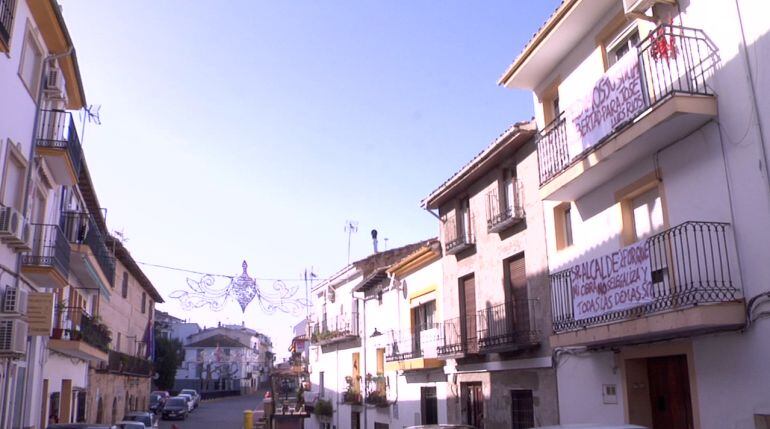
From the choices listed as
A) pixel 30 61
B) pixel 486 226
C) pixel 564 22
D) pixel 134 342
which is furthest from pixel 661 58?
pixel 134 342

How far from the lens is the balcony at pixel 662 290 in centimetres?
830

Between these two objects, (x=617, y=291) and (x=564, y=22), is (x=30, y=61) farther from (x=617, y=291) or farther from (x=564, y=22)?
(x=617, y=291)

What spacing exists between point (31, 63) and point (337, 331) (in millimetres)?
18806

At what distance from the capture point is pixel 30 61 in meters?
13.0

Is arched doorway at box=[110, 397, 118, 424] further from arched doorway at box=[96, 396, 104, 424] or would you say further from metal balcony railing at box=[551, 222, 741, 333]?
metal balcony railing at box=[551, 222, 741, 333]

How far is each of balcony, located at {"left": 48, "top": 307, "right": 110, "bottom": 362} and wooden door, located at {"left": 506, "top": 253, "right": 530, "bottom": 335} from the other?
435 inches

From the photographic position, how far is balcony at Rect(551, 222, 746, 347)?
8.30 metres

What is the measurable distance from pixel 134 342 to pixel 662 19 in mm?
Answer: 34280

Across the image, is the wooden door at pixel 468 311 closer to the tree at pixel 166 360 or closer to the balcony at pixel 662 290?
the balcony at pixel 662 290

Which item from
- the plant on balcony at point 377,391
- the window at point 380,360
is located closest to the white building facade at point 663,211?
the plant on balcony at point 377,391

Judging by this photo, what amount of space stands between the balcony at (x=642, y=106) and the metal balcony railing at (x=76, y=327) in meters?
13.2

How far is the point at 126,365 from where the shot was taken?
108ft

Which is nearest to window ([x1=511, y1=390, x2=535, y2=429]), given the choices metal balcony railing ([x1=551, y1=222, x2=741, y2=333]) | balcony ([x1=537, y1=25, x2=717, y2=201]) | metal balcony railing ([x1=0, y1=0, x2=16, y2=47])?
metal balcony railing ([x1=551, y1=222, x2=741, y2=333])

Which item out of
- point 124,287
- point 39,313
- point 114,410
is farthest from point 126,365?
point 39,313
